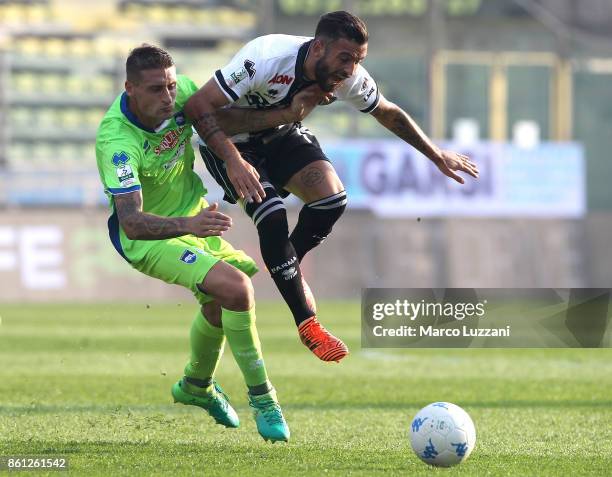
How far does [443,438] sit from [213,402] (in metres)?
1.70

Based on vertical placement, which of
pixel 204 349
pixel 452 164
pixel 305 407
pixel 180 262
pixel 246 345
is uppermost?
pixel 452 164

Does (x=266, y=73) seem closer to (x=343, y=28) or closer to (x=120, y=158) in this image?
(x=343, y=28)

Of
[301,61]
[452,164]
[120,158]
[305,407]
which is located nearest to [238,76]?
[301,61]

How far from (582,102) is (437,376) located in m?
15.8

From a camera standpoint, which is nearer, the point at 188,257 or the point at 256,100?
the point at 188,257

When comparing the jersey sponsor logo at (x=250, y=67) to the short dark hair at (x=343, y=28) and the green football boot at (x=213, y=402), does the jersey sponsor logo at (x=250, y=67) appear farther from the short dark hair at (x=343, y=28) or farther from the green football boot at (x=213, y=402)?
the green football boot at (x=213, y=402)

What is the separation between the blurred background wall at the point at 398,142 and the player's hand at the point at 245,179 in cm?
1482

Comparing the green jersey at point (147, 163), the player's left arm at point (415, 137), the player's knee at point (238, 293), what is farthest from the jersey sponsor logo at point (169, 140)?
the player's left arm at point (415, 137)

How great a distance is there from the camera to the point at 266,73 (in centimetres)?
673

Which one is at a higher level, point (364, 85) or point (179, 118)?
point (364, 85)

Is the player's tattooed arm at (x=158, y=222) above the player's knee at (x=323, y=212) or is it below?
above

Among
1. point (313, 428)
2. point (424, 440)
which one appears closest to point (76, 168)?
point (313, 428)

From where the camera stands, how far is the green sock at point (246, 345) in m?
6.62

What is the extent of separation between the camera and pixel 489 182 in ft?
79.0
